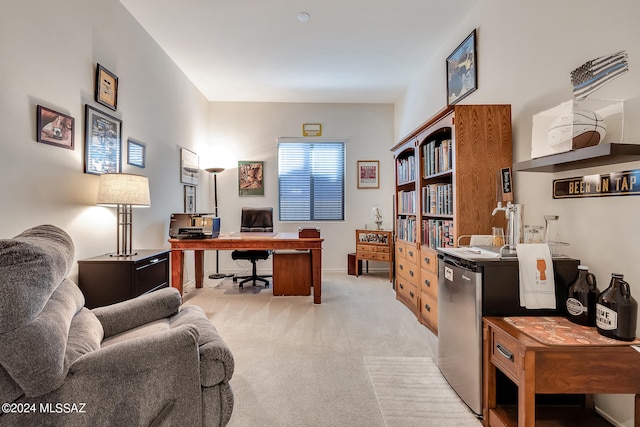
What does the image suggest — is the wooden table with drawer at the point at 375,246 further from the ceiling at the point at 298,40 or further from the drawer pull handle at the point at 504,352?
the drawer pull handle at the point at 504,352

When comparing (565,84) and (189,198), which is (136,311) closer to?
(565,84)

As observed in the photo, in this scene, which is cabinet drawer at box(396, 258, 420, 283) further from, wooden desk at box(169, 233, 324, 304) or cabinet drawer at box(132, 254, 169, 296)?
cabinet drawer at box(132, 254, 169, 296)

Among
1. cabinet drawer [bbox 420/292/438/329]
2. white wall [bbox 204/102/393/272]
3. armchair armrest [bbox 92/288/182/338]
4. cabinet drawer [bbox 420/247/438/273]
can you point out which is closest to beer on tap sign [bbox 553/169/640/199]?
cabinet drawer [bbox 420/247/438/273]

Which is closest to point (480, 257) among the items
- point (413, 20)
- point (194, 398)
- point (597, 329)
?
point (597, 329)

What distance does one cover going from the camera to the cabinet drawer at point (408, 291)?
11.0 feet

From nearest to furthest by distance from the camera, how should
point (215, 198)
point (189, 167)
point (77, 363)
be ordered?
point (77, 363)
point (189, 167)
point (215, 198)

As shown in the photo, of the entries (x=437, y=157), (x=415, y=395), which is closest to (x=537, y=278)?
(x=415, y=395)

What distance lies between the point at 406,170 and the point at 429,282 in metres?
1.47

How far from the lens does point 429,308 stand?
2975 mm

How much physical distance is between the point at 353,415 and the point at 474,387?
69 cm

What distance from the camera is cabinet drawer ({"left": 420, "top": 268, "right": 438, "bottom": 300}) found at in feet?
9.32

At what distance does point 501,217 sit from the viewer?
244 centimetres

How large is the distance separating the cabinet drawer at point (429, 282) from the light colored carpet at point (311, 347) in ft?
1.23

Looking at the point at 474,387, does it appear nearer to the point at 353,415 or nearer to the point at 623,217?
the point at 353,415
